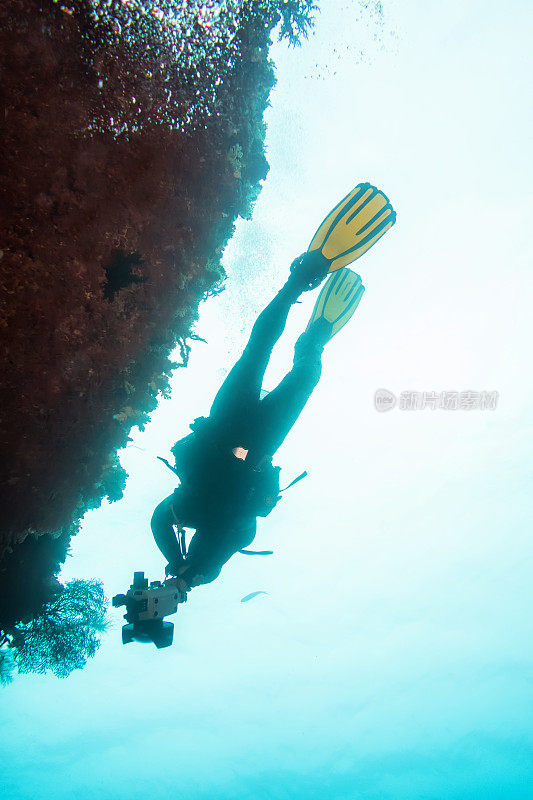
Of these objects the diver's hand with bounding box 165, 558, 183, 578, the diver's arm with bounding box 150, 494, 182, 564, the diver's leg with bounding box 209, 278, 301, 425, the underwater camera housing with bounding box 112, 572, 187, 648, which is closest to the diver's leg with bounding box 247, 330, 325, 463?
the diver's leg with bounding box 209, 278, 301, 425

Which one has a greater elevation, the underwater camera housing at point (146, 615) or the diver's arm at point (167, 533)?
the diver's arm at point (167, 533)

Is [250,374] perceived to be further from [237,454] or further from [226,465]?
[226,465]

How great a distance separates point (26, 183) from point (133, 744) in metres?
42.0

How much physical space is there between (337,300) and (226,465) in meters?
3.10

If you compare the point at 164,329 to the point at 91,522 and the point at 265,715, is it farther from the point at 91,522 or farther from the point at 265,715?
the point at 265,715

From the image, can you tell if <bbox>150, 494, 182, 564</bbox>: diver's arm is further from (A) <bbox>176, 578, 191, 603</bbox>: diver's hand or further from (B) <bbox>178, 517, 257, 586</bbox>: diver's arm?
(A) <bbox>176, 578, 191, 603</bbox>: diver's hand

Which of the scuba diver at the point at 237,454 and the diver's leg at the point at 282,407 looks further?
the diver's leg at the point at 282,407

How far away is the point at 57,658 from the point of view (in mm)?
4922

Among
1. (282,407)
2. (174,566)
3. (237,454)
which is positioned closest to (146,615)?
(174,566)

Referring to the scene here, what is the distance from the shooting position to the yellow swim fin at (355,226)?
344cm

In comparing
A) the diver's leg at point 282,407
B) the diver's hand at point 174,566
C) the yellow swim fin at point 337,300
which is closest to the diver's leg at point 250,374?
the diver's leg at point 282,407

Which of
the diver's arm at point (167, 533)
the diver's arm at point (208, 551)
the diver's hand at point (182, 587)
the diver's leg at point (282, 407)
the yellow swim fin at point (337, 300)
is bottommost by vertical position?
the diver's hand at point (182, 587)

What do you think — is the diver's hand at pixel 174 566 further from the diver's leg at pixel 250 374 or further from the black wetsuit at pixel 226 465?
the diver's leg at pixel 250 374

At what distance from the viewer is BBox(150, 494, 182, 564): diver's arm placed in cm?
296
